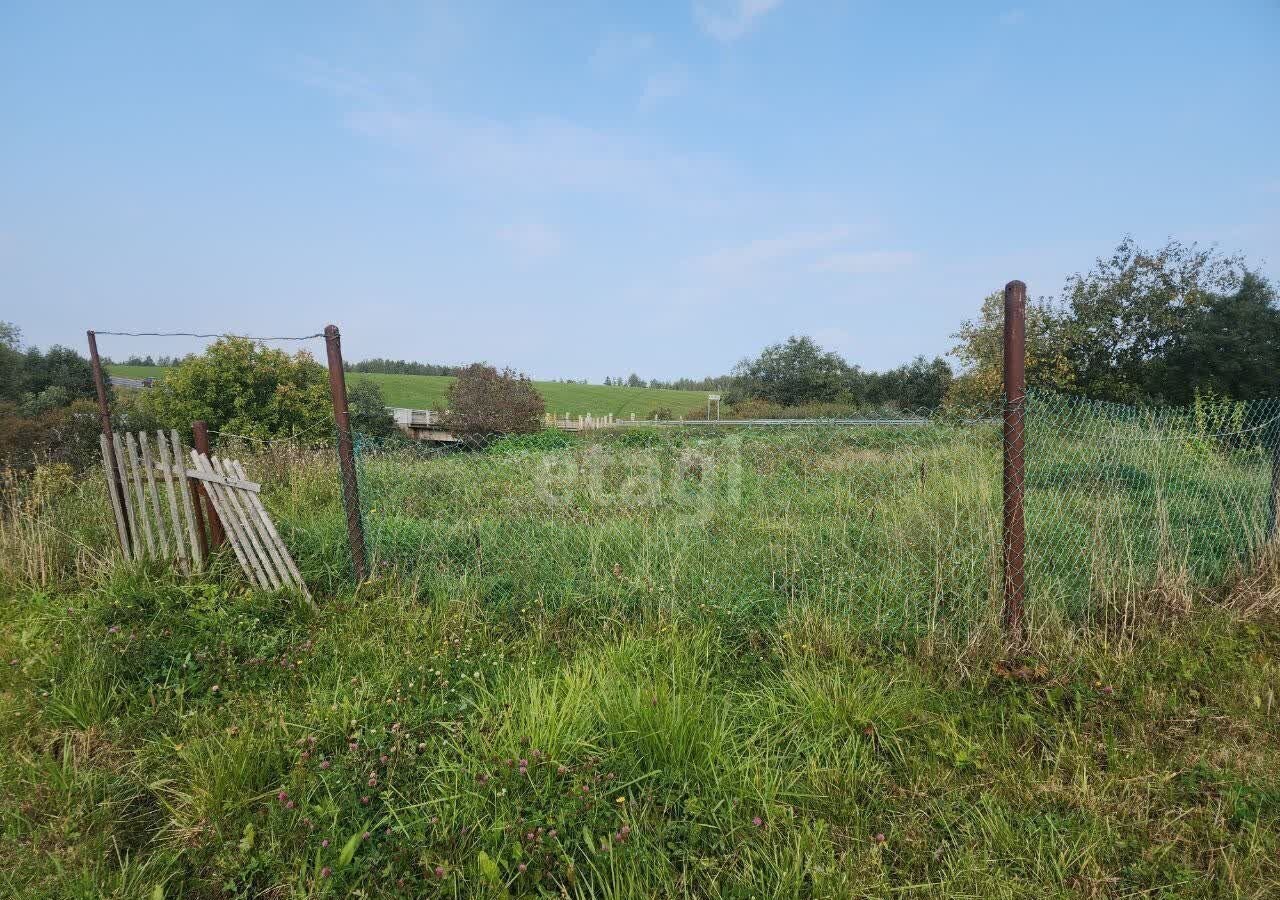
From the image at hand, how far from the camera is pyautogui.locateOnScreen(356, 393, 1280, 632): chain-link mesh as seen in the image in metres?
3.88

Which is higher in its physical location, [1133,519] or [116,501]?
[116,501]

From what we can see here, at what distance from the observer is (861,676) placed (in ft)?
10.1

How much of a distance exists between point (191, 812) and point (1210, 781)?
169 inches

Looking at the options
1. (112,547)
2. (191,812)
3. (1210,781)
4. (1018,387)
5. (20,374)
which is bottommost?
(1210,781)

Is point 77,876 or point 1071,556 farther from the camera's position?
point 1071,556

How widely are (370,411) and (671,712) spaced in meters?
26.3

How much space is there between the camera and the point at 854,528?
4762 mm

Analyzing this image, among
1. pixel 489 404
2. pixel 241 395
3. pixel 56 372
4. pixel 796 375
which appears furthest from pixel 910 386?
pixel 56 372

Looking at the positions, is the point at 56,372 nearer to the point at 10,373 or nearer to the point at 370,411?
the point at 10,373

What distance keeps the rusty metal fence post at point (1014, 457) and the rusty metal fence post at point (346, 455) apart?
4364 mm

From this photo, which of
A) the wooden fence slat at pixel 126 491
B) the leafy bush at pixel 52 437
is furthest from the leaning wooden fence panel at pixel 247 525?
the leafy bush at pixel 52 437

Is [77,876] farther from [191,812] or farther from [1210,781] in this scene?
[1210,781]

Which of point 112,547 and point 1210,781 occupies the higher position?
point 112,547

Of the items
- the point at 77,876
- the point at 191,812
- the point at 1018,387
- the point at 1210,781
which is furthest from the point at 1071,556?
the point at 77,876
